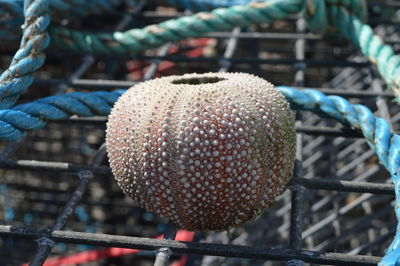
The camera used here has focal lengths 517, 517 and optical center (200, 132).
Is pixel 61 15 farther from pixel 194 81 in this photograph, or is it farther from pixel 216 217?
pixel 216 217

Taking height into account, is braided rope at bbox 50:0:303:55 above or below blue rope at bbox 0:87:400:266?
Answer: above

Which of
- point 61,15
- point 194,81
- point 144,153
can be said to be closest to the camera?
point 144,153

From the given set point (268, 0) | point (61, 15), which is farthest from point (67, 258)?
point (268, 0)

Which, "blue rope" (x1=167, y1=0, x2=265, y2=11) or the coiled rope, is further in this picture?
"blue rope" (x1=167, y1=0, x2=265, y2=11)

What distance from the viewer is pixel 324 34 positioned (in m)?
1.62

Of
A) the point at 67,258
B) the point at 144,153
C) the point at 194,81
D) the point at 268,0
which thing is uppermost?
the point at 268,0

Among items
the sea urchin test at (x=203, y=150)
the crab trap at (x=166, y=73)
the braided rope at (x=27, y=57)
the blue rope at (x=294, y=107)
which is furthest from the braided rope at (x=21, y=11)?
the sea urchin test at (x=203, y=150)

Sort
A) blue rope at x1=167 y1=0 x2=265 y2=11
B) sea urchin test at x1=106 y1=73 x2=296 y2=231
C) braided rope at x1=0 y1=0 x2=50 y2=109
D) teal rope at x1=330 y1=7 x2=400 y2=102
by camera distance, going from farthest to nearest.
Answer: blue rope at x1=167 y1=0 x2=265 y2=11 → teal rope at x1=330 y1=7 x2=400 y2=102 → braided rope at x1=0 y1=0 x2=50 y2=109 → sea urchin test at x1=106 y1=73 x2=296 y2=231

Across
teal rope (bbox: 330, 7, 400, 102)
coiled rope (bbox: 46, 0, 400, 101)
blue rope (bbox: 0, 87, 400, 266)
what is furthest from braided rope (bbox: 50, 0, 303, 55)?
blue rope (bbox: 0, 87, 400, 266)

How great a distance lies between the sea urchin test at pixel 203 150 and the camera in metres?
0.82

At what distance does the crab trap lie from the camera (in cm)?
93

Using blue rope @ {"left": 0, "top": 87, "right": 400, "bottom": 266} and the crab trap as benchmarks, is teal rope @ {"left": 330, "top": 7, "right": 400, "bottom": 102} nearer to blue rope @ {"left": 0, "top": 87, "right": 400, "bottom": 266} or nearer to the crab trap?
the crab trap

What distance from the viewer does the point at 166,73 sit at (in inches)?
89.3

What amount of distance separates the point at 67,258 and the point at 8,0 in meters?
0.96
